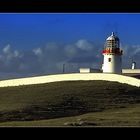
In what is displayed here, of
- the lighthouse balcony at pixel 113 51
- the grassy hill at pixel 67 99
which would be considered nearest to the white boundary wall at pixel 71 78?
the grassy hill at pixel 67 99

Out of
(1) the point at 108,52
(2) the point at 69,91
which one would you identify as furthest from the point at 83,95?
(1) the point at 108,52

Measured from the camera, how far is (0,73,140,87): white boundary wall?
46.6 m

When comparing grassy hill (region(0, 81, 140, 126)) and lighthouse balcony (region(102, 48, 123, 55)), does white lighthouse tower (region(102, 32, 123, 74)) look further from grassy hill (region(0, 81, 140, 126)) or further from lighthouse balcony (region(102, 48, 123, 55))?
grassy hill (region(0, 81, 140, 126))

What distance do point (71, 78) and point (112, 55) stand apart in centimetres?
835

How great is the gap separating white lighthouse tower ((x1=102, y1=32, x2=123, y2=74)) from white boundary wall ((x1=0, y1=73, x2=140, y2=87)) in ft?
22.5

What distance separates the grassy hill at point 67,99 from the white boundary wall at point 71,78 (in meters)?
0.43

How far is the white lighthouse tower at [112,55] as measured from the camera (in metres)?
57.0

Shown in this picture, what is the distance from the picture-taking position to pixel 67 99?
148 feet

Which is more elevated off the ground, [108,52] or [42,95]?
[108,52]

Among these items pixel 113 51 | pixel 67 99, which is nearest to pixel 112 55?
pixel 113 51

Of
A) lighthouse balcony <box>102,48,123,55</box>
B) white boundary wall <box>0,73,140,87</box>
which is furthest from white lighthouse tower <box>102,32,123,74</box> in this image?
white boundary wall <box>0,73,140,87</box>
